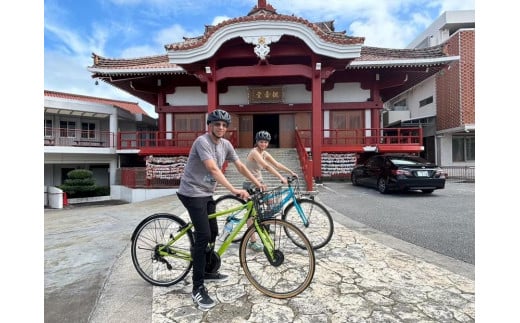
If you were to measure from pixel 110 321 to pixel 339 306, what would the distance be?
206 centimetres

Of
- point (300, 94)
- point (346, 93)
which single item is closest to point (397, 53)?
point (346, 93)

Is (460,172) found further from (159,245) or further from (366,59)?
(159,245)

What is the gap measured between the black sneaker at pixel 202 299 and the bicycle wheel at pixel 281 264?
42 cm

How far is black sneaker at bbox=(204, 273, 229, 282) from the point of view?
2.90m

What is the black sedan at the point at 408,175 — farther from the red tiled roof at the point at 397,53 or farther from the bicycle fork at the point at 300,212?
the red tiled roof at the point at 397,53

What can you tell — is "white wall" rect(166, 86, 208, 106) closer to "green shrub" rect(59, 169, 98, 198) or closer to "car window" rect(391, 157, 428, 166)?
"green shrub" rect(59, 169, 98, 198)

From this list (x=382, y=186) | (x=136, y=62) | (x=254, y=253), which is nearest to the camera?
(x=254, y=253)

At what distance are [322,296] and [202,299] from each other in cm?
118

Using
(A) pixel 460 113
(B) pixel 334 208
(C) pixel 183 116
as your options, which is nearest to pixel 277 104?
(C) pixel 183 116

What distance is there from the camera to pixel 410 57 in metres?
12.9

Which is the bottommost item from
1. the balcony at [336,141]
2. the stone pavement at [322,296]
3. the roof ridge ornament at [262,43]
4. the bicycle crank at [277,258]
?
the stone pavement at [322,296]

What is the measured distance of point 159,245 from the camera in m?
2.96

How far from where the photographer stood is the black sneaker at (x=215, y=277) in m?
2.90

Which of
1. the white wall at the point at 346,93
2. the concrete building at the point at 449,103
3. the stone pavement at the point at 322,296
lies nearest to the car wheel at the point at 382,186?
the stone pavement at the point at 322,296
